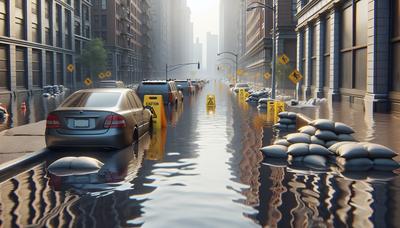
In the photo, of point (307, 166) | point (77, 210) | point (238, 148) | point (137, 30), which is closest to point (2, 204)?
point (77, 210)

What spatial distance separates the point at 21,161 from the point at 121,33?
318 feet

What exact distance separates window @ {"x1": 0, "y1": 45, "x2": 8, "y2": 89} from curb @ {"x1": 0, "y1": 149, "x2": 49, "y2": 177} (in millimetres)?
41101

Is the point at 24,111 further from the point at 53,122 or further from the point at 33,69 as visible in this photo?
the point at 33,69

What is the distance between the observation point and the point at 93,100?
12.9 meters

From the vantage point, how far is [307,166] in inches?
418

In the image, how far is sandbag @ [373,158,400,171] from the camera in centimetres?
1022

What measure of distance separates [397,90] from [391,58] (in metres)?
1.79

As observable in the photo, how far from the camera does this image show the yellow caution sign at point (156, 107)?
18.4 metres

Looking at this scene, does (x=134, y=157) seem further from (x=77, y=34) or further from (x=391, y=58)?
(x=77, y=34)

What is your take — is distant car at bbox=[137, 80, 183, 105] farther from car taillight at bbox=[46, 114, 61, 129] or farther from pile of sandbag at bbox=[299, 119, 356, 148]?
pile of sandbag at bbox=[299, 119, 356, 148]

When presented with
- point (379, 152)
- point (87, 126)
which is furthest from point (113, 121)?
point (379, 152)

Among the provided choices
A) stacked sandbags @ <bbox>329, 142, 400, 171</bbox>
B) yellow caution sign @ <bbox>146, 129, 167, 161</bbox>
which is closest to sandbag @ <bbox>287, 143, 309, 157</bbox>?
stacked sandbags @ <bbox>329, 142, 400, 171</bbox>

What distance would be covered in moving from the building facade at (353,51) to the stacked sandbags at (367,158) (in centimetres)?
1395

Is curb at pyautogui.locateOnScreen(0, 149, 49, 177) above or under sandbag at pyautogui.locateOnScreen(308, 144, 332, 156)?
under
